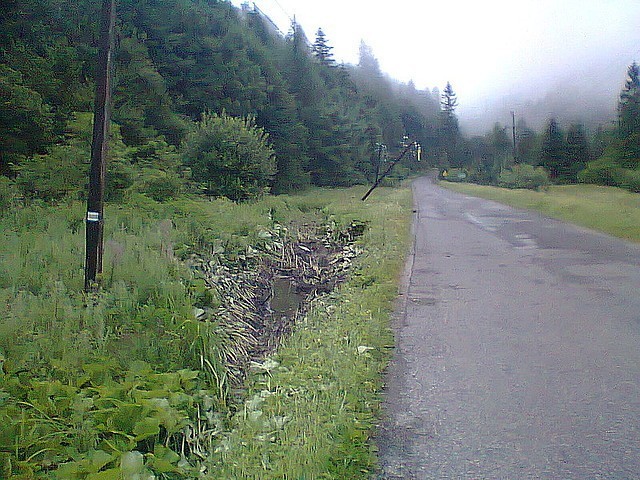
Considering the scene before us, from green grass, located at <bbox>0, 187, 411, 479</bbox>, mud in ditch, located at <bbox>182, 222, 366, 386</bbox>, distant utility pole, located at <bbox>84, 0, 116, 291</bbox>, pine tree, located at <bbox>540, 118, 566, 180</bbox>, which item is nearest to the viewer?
green grass, located at <bbox>0, 187, 411, 479</bbox>

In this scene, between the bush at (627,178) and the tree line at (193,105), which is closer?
the tree line at (193,105)

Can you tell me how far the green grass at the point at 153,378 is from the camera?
414cm

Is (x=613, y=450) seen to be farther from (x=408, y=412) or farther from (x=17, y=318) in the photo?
(x=17, y=318)

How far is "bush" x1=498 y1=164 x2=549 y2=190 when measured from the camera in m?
51.6

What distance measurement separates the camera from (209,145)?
2945cm

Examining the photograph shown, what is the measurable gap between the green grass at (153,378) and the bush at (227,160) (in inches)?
744

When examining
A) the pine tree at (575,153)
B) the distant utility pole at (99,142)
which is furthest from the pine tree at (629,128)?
the distant utility pole at (99,142)

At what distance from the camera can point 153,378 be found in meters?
5.36

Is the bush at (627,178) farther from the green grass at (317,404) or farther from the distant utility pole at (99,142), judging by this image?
the distant utility pole at (99,142)

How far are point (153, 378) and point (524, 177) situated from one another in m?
59.3

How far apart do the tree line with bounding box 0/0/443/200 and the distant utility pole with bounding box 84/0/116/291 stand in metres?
11.3

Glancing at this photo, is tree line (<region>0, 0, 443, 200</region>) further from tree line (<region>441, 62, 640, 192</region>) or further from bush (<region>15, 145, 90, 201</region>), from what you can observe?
tree line (<region>441, 62, 640, 192</region>)

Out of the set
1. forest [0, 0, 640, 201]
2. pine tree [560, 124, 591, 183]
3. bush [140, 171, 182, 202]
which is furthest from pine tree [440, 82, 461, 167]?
bush [140, 171, 182, 202]

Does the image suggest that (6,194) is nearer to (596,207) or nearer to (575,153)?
(596,207)
